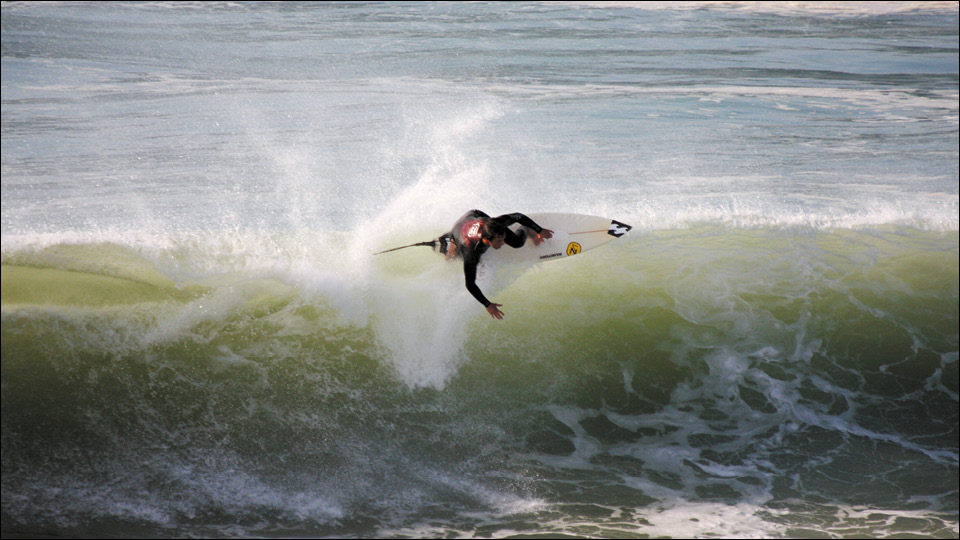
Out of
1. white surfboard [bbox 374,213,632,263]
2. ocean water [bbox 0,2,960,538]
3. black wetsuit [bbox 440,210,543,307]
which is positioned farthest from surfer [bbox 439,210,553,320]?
ocean water [bbox 0,2,960,538]

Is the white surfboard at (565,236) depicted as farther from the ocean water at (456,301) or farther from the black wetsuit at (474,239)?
the ocean water at (456,301)

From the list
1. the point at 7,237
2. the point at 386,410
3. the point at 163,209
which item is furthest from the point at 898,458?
the point at 7,237

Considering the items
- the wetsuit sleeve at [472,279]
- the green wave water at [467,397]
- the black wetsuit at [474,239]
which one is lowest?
the green wave water at [467,397]

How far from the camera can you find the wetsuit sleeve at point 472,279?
5.68 meters

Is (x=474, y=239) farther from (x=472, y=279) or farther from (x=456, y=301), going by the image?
(x=456, y=301)

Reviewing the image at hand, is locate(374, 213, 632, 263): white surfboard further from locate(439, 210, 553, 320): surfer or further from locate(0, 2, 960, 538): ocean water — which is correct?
locate(0, 2, 960, 538): ocean water

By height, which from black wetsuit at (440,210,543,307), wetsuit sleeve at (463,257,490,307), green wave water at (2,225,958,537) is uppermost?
black wetsuit at (440,210,543,307)

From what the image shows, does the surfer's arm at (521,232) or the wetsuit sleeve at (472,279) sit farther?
the surfer's arm at (521,232)

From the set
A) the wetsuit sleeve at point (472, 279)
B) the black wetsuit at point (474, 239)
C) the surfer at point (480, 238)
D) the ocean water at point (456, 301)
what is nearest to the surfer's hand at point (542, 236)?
the surfer at point (480, 238)

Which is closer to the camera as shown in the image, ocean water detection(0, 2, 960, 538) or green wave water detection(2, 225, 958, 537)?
green wave water detection(2, 225, 958, 537)

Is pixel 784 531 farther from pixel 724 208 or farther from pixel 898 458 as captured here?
pixel 724 208

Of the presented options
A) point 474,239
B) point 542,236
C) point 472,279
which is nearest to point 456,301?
point 472,279

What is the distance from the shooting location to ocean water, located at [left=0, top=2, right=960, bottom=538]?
5484 millimetres

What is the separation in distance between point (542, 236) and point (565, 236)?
13.4 inches
